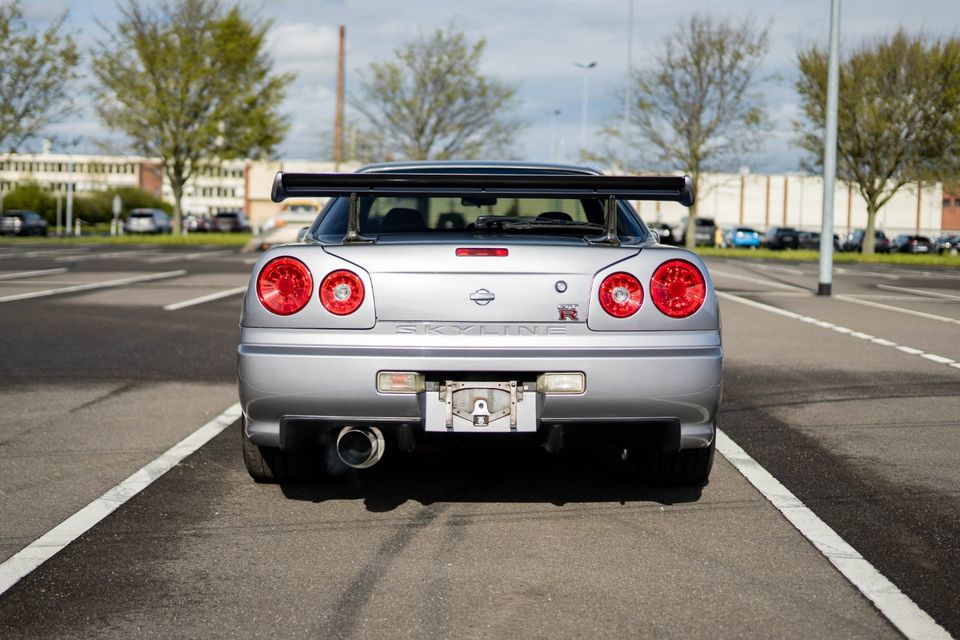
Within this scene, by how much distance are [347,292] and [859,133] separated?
4315cm

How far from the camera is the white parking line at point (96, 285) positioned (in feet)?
54.7

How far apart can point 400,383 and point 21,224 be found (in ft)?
194

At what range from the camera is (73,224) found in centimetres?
7738

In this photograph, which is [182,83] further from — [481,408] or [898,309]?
[481,408]

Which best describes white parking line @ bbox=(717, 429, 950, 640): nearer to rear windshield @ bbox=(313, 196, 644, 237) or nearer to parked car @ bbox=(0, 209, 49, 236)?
rear windshield @ bbox=(313, 196, 644, 237)

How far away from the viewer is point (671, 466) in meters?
5.27

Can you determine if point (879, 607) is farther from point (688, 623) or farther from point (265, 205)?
point (265, 205)

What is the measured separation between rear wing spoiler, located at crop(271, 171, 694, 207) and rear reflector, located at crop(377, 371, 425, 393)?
725mm

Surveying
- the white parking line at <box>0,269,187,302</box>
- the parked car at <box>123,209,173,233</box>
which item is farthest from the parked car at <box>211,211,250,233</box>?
the white parking line at <box>0,269,187,302</box>

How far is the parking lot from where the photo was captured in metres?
3.59

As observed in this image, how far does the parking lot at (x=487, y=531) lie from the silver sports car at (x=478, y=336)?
39 cm

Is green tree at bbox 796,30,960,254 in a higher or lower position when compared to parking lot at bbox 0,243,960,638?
higher

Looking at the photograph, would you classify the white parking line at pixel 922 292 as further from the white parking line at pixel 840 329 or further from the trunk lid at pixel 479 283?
the trunk lid at pixel 479 283

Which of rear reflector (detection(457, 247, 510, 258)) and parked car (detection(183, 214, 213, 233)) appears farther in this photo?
parked car (detection(183, 214, 213, 233))
